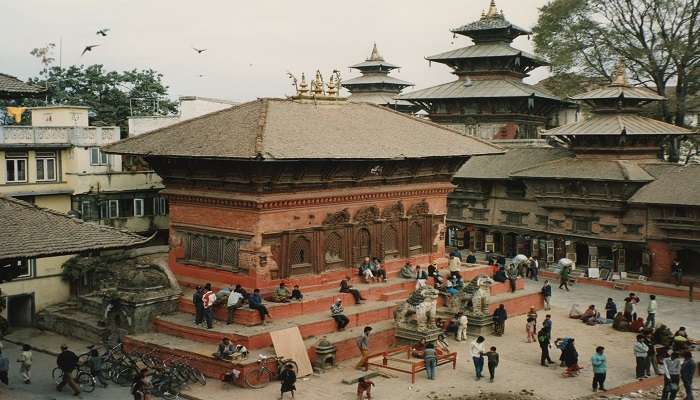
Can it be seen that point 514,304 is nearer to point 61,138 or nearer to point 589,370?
point 589,370

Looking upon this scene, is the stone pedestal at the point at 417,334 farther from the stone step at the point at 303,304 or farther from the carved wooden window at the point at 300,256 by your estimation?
the carved wooden window at the point at 300,256

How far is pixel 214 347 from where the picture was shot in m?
20.9

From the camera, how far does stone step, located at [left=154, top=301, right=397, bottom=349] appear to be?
20.9 metres

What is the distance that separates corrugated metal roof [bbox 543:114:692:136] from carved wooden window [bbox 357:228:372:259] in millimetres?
13996

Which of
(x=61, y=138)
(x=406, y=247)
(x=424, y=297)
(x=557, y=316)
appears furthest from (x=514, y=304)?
(x=61, y=138)

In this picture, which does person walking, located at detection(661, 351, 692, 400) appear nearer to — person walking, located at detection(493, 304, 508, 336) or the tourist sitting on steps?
person walking, located at detection(493, 304, 508, 336)

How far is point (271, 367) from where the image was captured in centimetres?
2014

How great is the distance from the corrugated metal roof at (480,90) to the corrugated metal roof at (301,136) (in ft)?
55.6

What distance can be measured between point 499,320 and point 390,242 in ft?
17.2

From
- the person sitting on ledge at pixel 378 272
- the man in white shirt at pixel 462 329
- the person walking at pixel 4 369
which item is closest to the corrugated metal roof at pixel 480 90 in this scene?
the person sitting on ledge at pixel 378 272

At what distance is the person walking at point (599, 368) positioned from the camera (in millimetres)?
19797

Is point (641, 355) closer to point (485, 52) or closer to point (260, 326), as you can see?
point (260, 326)

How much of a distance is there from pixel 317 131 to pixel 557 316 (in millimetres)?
10580

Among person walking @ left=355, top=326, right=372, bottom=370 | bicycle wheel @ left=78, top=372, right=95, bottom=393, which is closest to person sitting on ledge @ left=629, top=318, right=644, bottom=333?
person walking @ left=355, top=326, right=372, bottom=370
